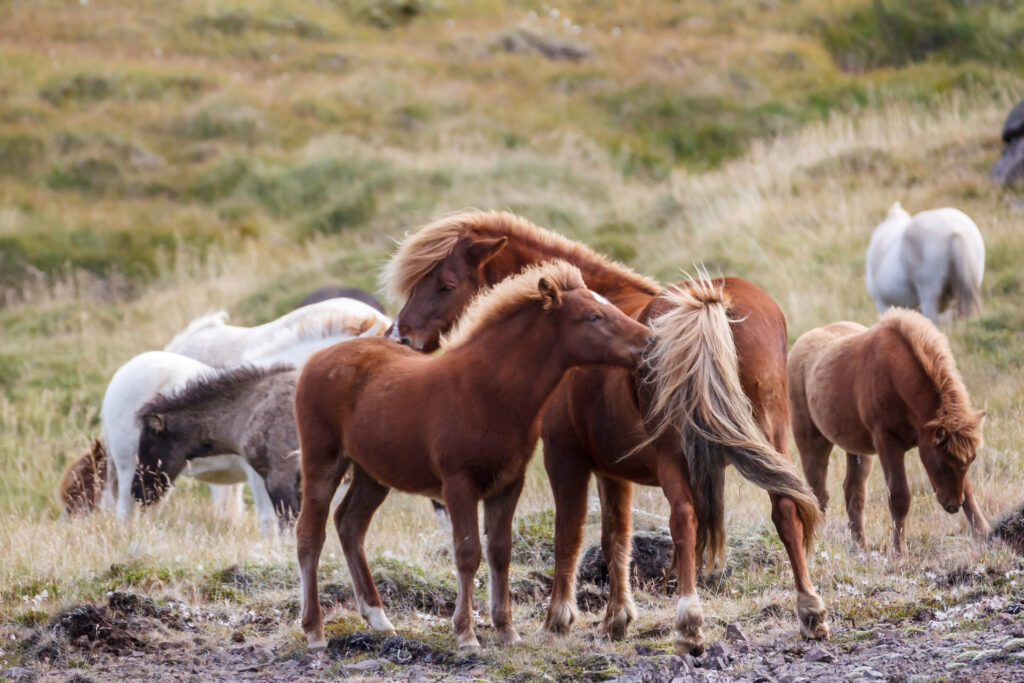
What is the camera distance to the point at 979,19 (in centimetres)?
2670

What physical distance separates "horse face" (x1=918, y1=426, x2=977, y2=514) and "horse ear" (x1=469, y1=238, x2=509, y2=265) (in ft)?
8.91

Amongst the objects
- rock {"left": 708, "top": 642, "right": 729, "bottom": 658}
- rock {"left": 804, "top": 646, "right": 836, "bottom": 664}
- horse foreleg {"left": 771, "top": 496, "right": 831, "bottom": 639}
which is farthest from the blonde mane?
rock {"left": 804, "top": 646, "right": 836, "bottom": 664}

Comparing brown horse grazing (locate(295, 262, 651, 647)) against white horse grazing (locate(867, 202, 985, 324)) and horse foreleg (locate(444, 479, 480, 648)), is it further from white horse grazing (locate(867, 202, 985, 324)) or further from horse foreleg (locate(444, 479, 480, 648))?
white horse grazing (locate(867, 202, 985, 324))

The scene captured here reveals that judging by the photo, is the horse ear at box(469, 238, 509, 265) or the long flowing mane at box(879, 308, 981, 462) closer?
the horse ear at box(469, 238, 509, 265)

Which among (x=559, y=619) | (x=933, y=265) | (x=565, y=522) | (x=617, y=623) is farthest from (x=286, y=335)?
(x=933, y=265)

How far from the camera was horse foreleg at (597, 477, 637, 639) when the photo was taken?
572 centimetres

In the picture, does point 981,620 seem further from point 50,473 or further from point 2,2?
point 2,2

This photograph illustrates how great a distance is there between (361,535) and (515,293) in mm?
1636

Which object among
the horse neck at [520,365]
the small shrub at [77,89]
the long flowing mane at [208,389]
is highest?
the small shrub at [77,89]

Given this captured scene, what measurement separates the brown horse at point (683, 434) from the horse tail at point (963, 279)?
675 centimetres

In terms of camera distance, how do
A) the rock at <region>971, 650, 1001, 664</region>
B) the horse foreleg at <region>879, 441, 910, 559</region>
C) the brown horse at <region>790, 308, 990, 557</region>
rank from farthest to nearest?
the horse foreleg at <region>879, 441, 910, 559</region>
the brown horse at <region>790, 308, 990, 557</region>
the rock at <region>971, 650, 1001, 664</region>

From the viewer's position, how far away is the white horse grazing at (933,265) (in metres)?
11.6

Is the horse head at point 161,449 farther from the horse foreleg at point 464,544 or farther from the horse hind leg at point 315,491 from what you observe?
the horse foreleg at point 464,544

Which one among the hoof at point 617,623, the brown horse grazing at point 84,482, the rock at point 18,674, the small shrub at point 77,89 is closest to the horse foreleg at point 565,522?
the hoof at point 617,623
